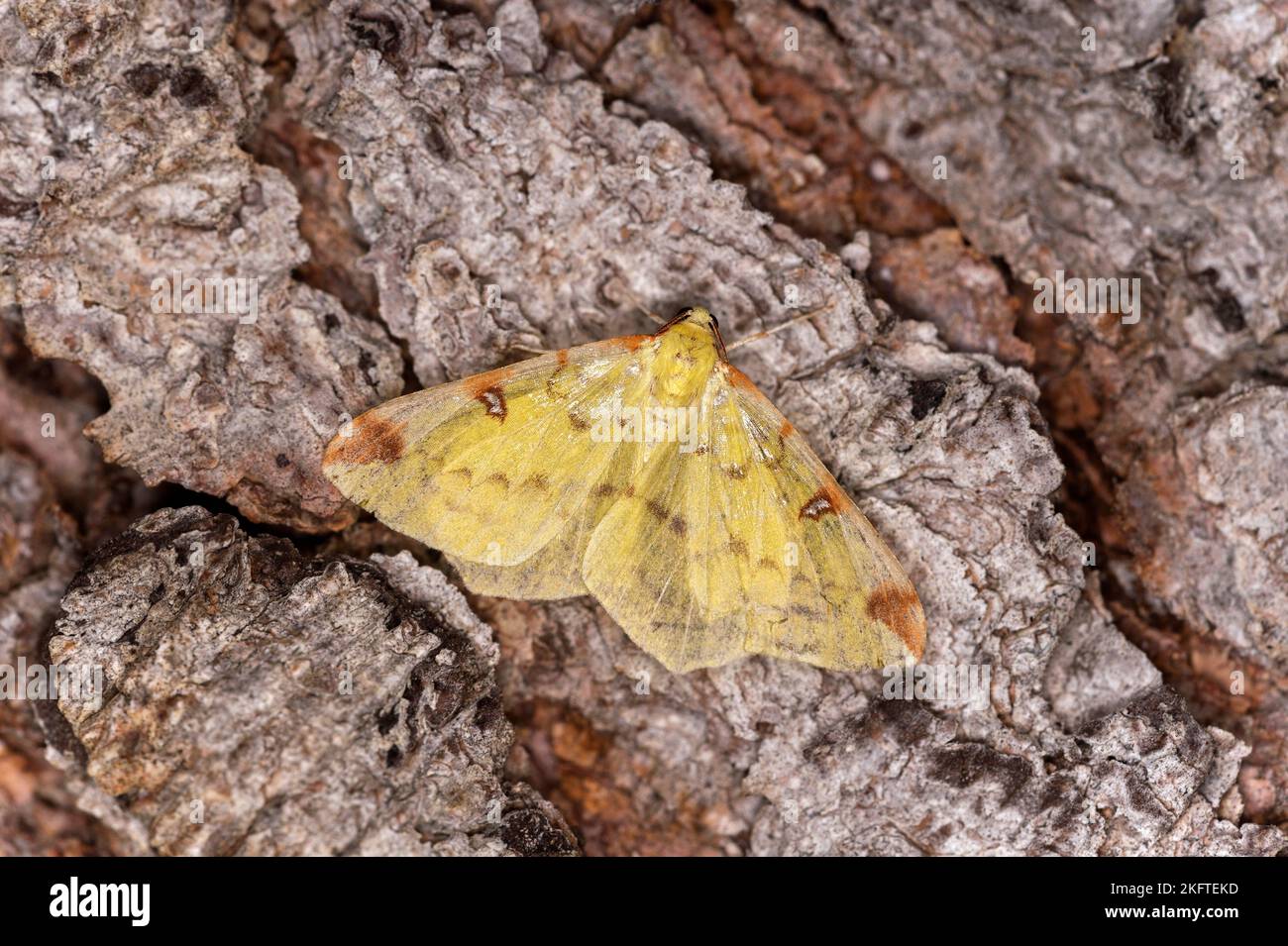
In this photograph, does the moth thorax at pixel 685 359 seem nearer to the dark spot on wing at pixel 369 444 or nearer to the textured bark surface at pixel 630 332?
the textured bark surface at pixel 630 332

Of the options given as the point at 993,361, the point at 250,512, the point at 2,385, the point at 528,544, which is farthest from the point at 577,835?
the point at 2,385

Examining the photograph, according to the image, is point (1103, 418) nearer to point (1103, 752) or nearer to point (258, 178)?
point (1103, 752)

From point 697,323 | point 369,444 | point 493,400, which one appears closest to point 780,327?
point 697,323

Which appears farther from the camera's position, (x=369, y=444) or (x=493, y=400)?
(x=493, y=400)

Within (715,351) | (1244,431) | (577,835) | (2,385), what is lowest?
(577,835)

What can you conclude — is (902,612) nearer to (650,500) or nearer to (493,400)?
(650,500)

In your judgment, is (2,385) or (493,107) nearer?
(493,107)

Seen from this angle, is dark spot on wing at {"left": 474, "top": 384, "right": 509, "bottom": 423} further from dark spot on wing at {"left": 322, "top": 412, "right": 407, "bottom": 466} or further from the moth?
dark spot on wing at {"left": 322, "top": 412, "right": 407, "bottom": 466}
